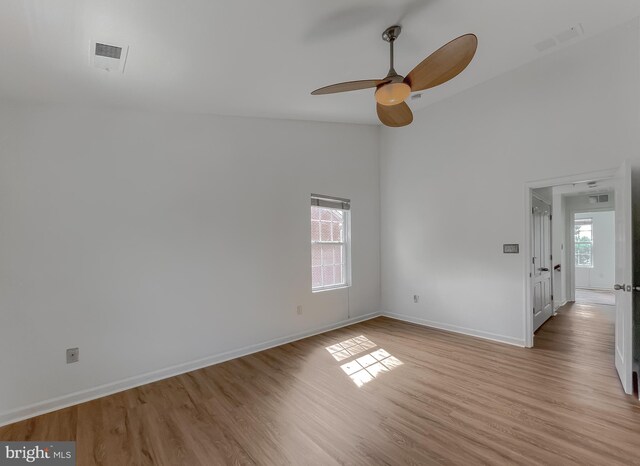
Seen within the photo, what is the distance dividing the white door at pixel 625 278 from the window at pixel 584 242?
633cm

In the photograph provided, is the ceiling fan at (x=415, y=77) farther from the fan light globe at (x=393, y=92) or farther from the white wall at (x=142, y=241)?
the white wall at (x=142, y=241)

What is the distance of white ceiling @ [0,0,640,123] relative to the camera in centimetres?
171

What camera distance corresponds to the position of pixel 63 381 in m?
2.46

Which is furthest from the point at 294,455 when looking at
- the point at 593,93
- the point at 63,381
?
the point at 593,93

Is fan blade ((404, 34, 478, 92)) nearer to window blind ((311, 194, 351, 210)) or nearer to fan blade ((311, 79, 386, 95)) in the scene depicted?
fan blade ((311, 79, 386, 95))

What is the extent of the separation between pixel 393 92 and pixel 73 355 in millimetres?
3442

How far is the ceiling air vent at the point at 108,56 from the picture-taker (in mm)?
1869

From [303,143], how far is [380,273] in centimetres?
260

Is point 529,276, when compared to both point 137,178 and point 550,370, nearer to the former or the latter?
point 550,370

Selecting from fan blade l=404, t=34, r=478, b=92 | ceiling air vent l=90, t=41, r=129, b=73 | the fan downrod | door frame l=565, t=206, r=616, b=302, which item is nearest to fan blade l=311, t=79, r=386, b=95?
fan blade l=404, t=34, r=478, b=92

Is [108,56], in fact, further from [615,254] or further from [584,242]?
[584,242]

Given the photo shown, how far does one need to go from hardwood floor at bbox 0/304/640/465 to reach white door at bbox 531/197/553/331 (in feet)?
2.51

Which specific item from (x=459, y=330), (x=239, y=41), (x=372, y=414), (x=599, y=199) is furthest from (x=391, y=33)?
(x=599, y=199)

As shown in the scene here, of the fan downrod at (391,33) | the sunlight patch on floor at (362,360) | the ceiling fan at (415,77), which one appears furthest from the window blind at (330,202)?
the fan downrod at (391,33)
